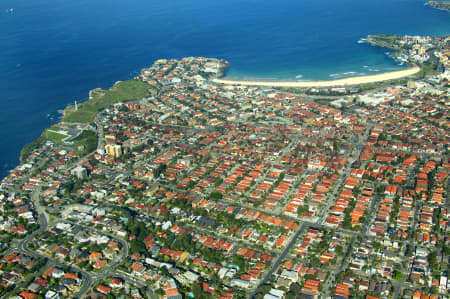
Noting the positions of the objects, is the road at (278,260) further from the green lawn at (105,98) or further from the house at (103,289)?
the green lawn at (105,98)

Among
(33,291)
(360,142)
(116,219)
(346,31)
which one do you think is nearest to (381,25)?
(346,31)

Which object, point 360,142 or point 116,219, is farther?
point 360,142

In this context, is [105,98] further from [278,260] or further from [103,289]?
[278,260]

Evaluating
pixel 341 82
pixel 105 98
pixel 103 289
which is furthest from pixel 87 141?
pixel 341 82

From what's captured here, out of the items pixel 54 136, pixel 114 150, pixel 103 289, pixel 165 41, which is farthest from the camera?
pixel 165 41

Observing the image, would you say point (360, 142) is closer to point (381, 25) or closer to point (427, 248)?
point (427, 248)

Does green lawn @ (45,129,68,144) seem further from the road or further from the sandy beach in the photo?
the road

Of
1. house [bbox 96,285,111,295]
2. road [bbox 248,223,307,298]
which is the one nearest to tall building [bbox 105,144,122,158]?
house [bbox 96,285,111,295]
